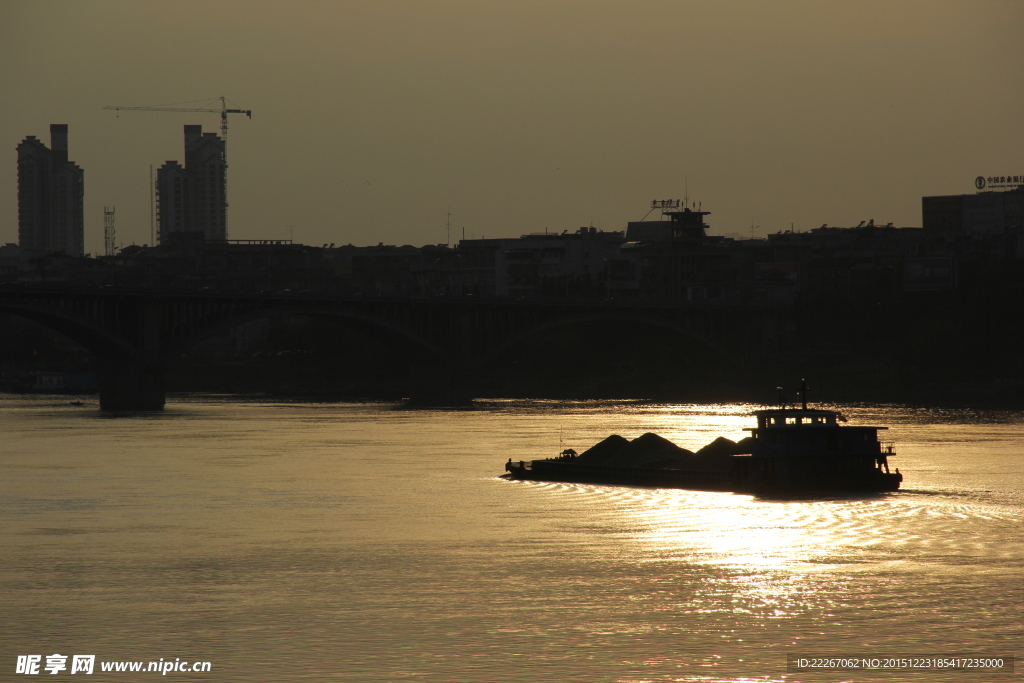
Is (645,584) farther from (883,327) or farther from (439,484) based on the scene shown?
(883,327)

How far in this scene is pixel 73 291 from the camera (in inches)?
4690

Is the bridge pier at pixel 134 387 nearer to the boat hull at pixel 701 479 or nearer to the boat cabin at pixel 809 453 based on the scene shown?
the boat hull at pixel 701 479

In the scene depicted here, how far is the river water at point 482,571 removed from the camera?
3041 cm

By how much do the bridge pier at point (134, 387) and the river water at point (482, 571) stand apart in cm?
5341

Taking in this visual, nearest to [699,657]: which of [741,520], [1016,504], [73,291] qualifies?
[741,520]

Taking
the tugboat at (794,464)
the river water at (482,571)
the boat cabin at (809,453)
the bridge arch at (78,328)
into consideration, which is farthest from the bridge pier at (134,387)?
the boat cabin at (809,453)

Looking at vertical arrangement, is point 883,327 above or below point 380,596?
above

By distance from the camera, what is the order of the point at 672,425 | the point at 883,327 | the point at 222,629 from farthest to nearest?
1. the point at 883,327
2. the point at 672,425
3. the point at 222,629

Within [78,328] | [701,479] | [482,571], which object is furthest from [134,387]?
[482,571]

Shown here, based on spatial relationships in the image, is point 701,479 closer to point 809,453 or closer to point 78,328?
point 809,453

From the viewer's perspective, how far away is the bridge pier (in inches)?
4887

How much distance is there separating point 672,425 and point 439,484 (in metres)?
40.1

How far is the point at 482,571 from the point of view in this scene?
3912 centimetres

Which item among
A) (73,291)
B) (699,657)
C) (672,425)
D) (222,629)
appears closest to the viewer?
(699,657)
